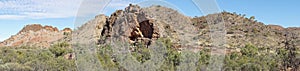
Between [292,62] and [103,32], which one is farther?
[103,32]

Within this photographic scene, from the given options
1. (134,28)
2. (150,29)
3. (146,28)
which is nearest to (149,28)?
(150,29)

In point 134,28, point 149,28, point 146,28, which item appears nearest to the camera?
point 134,28

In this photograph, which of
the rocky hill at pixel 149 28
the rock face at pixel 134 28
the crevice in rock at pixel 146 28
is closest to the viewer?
the rocky hill at pixel 149 28

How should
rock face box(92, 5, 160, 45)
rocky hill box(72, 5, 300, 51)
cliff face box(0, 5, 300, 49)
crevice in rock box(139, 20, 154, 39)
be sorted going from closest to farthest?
cliff face box(0, 5, 300, 49) → rocky hill box(72, 5, 300, 51) → rock face box(92, 5, 160, 45) → crevice in rock box(139, 20, 154, 39)

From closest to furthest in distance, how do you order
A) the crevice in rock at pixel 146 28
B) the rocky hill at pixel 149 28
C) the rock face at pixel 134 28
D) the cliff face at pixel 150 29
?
the cliff face at pixel 150 29
the rocky hill at pixel 149 28
the rock face at pixel 134 28
the crevice in rock at pixel 146 28

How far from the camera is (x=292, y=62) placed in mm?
22422

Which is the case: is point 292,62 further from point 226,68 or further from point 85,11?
point 85,11

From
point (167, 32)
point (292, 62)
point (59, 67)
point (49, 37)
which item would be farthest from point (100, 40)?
point (49, 37)

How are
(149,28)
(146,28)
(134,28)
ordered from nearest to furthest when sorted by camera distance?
(134,28)
(149,28)
(146,28)

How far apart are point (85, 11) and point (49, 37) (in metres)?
47.2

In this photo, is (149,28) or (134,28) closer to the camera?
(134,28)

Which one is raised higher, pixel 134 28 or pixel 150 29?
pixel 134 28

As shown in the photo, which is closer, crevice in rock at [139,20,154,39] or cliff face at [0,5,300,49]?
cliff face at [0,5,300,49]

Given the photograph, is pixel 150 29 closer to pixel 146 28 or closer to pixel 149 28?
pixel 149 28
